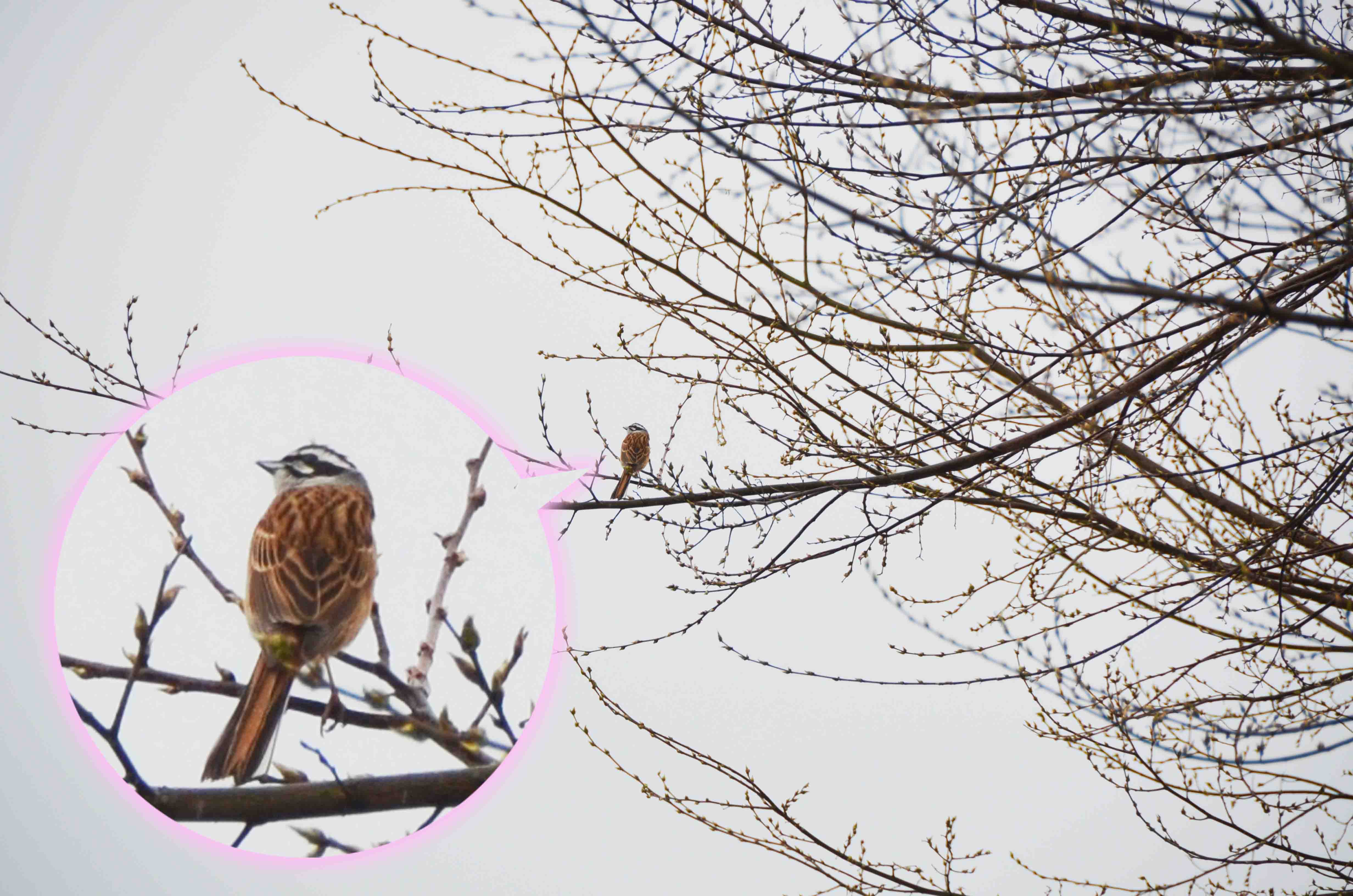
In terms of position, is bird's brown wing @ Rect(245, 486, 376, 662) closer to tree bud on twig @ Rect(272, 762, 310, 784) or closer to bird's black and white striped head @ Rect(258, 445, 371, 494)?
bird's black and white striped head @ Rect(258, 445, 371, 494)

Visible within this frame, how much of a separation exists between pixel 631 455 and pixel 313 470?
53 centimetres

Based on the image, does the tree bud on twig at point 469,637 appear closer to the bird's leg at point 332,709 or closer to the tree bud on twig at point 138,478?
the bird's leg at point 332,709

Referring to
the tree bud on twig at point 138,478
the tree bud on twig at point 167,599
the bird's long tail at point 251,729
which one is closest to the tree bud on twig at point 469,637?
the bird's long tail at point 251,729

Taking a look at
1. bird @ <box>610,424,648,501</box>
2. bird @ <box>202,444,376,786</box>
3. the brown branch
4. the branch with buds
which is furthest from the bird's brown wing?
bird @ <box>610,424,648,501</box>

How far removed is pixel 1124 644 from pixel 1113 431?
33cm

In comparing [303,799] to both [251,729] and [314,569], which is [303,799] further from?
[314,569]

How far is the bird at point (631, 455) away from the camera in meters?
1.63

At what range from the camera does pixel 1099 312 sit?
1567 mm

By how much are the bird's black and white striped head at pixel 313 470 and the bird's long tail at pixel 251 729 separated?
29 centimetres

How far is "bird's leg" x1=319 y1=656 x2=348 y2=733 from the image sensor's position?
154 cm

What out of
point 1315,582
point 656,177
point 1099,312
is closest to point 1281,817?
point 1315,582

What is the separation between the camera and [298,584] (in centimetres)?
154

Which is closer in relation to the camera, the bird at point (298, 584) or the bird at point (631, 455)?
the bird at point (298, 584)

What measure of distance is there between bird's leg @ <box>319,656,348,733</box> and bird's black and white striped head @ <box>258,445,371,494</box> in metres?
0.28
